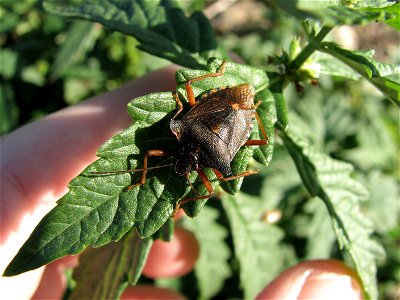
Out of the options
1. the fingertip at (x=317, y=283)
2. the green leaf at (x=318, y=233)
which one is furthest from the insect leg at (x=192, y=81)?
the green leaf at (x=318, y=233)

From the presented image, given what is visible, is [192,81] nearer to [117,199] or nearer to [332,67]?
[117,199]

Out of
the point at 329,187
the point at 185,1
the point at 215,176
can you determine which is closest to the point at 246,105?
the point at 215,176

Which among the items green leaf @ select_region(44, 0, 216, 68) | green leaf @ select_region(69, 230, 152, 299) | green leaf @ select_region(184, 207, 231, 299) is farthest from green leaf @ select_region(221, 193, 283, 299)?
green leaf @ select_region(44, 0, 216, 68)

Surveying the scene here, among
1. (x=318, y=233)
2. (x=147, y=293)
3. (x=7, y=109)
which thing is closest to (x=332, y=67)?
(x=318, y=233)

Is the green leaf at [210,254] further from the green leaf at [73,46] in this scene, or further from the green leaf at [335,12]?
the green leaf at [335,12]

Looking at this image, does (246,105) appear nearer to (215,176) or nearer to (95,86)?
(215,176)

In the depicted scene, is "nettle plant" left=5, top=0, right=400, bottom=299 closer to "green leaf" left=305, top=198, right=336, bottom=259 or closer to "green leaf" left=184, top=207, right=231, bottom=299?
"green leaf" left=184, top=207, right=231, bottom=299

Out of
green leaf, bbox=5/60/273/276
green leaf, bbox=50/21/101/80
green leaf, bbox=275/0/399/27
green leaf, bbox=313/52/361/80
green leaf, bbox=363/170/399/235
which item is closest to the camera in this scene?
green leaf, bbox=275/0/399/27
